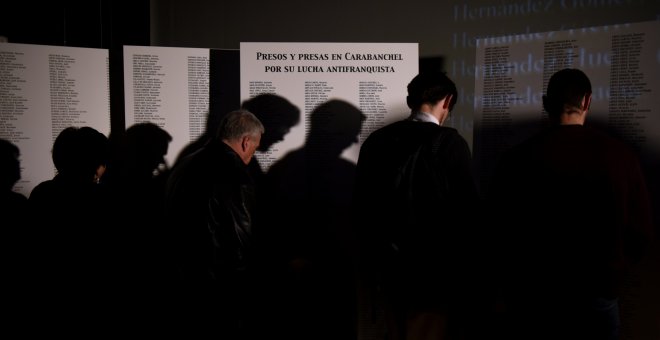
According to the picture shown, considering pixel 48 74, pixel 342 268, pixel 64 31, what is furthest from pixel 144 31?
pixel 342 268

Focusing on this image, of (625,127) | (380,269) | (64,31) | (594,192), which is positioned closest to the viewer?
(594,192)

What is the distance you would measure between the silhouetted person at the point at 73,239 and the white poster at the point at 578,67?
200cm

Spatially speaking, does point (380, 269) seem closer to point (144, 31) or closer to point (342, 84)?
point (342, 84)

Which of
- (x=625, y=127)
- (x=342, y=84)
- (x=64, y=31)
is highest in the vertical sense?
(x=64, y=31)

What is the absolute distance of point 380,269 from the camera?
6.66 ft

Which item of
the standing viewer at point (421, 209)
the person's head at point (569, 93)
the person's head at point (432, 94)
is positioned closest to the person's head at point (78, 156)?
the standing viewer at point (421, 209)

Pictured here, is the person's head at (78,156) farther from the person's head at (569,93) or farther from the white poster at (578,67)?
the white poster at (578,67)

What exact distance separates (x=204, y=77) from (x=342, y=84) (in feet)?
2.99

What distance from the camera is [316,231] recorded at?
3.05 metres

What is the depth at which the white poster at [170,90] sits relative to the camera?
2.90 meters

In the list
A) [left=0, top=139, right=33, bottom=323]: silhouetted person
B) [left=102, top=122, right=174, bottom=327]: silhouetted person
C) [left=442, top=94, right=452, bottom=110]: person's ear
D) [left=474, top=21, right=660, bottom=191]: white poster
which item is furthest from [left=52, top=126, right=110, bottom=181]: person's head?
[left=474, top=21, right=660, bottom=191]: white poster

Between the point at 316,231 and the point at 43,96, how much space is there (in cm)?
198

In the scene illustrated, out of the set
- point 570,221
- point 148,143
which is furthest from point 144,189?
point 570,221

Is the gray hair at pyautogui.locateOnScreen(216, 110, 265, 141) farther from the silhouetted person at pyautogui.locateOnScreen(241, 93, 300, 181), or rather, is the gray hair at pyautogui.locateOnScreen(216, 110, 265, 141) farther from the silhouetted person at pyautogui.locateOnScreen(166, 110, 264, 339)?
the silhouetted person at pyautogui.locateOnScreen(241, 93, 300, 181)
